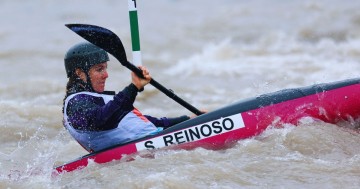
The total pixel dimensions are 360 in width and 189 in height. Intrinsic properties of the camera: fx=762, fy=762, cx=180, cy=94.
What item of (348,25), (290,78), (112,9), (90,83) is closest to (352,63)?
(290,78)

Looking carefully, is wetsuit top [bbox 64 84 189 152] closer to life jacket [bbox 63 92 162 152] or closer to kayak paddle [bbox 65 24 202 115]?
life jacket [bbox 63 92 162 152]

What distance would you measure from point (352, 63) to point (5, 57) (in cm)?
683

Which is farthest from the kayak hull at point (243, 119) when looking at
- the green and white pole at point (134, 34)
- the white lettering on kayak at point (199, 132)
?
the green and white pole at point (134, 34)

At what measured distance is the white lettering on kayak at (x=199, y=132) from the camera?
20.5 feet

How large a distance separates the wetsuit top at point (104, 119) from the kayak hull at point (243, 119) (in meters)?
0.13

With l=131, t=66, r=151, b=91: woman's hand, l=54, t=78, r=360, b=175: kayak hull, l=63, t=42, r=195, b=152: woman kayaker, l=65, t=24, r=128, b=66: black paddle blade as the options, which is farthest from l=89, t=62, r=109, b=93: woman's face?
l=54, t=78, r=360, b=175: kayak hull

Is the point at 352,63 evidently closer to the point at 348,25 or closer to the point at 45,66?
the point at 348,25

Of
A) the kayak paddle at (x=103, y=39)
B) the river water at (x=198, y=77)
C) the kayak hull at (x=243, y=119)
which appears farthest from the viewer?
the kayak hull at (x=243, y=119)

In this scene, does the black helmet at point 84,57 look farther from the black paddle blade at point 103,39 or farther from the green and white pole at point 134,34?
the green and white pole at point 134,34

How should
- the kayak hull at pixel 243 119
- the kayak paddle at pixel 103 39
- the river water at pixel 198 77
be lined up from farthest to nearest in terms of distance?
the kayak hull at pixel 243 119, the kayak paddle at pixel 103 39, the river water at pixel 198 77

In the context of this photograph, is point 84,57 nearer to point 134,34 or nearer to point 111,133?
point 134,34

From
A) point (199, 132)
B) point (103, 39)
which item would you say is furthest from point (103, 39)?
point (199, 132)

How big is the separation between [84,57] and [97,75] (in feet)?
0.60

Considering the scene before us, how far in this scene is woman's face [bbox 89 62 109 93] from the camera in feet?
20.5
